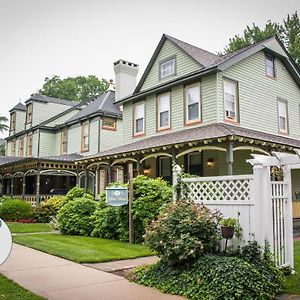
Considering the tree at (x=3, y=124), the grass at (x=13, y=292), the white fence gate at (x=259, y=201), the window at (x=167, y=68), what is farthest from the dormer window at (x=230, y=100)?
the tree at (x=3, y=124)

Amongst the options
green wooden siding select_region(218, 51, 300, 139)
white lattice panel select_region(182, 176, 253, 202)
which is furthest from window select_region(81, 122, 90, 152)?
white lattice panel select_region(182, 176, 253, 202)

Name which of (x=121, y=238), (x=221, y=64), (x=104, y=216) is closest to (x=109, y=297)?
(x=121, y=238)

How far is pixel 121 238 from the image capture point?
1120 centimetres

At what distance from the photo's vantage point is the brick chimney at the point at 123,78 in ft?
79.4

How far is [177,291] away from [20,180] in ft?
92.9

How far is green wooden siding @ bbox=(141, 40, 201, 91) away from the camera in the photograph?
16.9 metres

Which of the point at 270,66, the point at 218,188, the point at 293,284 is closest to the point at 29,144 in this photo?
the point at 270,66

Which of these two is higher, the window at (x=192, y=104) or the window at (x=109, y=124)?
the window at (x=109, y=124)

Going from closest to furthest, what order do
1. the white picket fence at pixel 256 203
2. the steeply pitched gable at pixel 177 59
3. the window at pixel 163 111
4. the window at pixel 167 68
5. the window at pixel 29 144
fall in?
the white picket fence at pixel 256 203 → the steeply pitched gable at pixel 177 59 → the window at pixel 163 111 → the window at pixel 167 68 → the window at pixel 29 144

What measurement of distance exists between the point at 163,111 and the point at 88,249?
9576mm

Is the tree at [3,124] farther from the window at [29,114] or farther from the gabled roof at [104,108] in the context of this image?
the gabled roof at [104,108]

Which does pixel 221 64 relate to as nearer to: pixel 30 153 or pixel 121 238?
pixel 121 238

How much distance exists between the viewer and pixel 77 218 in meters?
13.1

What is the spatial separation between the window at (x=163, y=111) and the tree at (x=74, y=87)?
1460 inches
